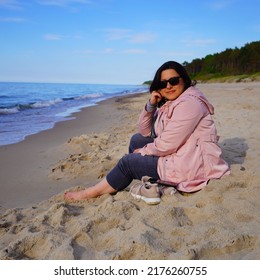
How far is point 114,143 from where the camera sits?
7.23m

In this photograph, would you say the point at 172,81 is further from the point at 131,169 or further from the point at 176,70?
the point at 131,169

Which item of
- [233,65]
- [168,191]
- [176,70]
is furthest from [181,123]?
[233,65]

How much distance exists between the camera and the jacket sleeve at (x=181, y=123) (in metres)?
3.29

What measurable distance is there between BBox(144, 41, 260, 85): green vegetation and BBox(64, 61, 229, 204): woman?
40266 millimetres

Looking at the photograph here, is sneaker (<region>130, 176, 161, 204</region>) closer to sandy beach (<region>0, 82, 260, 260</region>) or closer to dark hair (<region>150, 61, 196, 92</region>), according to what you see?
sandy beach (<region>0, 82, 260, 260</region>)

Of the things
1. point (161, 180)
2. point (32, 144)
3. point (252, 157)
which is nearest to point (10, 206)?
point (161, 180)

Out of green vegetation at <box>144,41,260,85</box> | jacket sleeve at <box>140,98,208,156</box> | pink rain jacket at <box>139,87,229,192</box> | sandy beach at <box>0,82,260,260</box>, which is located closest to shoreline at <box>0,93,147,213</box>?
sandy beach at <box>0,82,260,260</box>

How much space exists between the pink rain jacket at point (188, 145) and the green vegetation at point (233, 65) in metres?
40.4

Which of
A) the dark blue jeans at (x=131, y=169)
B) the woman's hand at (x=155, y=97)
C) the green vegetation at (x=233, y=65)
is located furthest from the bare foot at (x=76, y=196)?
the green vegetation at (x=233, y=65)

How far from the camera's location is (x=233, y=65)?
51.1 meters

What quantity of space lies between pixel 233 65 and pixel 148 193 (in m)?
51.3

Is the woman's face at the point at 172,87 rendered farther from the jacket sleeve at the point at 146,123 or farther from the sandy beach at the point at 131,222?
the sandy beach at the point at 131,222
